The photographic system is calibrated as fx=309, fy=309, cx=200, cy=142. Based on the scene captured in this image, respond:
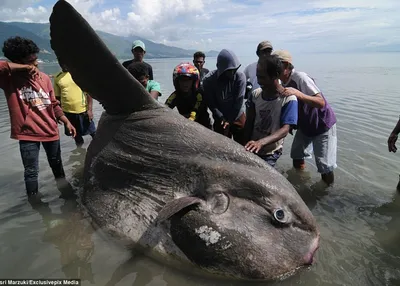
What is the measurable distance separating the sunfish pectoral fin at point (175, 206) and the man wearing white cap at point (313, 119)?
252 cm

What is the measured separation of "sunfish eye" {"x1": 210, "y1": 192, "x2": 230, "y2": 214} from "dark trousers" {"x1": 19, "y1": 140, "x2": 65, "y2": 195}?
3189mm

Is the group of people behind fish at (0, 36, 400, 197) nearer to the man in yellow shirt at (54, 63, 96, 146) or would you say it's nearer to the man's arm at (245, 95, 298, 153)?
the man's arm at (245, 95, 298, 153)

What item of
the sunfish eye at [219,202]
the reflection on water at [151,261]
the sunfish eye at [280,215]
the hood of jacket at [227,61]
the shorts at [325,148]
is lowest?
the reflection on water at [151,261]

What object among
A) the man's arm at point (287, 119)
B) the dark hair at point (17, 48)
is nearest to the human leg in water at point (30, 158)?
the dark hair at point (17, 48)

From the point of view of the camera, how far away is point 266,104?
14.6 feet

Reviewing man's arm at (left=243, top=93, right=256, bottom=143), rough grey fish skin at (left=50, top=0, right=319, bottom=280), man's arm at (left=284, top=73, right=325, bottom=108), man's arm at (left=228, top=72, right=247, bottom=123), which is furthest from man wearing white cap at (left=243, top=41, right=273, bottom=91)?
rough grey fish skin at (left=50, top=0, right=319, bottom=280)

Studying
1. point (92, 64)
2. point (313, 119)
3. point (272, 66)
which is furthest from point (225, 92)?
point (92, 64)

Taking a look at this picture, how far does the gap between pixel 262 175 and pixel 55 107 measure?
3874mm

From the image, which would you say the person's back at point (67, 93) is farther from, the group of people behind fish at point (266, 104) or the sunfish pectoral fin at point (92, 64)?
the sunfish pectoral fin at point (92, 64)

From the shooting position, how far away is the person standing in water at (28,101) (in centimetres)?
442

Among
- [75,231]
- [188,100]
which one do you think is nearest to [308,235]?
[75,231]

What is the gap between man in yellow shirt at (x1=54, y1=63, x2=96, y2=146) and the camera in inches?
292

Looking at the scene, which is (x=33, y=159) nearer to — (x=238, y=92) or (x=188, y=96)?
(x=188, y=96)

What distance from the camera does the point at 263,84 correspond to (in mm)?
4266
